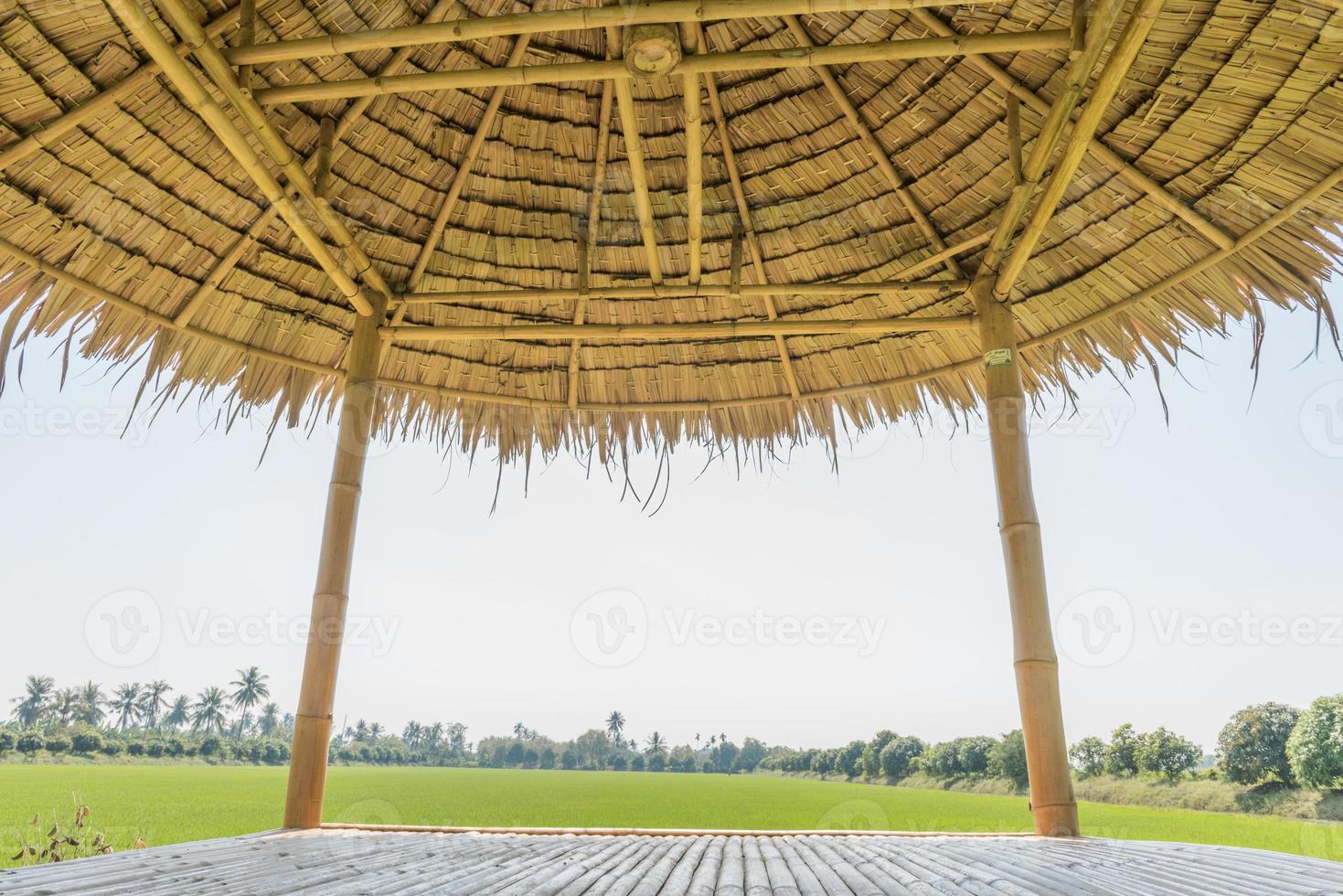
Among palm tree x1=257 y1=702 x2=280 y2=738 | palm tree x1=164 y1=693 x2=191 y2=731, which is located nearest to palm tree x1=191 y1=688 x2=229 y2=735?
palm tree x1=164 y1=693 x2=191 y2=731

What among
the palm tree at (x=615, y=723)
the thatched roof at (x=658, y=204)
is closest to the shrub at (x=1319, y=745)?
the thatched roof at (x=658, y=204)

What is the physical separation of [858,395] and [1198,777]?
261 inches

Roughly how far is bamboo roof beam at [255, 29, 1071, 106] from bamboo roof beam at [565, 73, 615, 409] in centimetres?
109

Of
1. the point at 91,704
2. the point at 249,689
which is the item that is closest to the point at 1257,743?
the point at 91,704

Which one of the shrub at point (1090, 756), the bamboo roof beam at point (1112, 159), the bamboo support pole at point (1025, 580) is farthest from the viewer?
the shrub at point (1090, 756)

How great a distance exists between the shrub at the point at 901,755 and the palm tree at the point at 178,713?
67.7ft

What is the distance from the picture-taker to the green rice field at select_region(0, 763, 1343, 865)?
7363 mm

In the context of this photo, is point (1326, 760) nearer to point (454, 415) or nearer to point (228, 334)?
point (454, 415)

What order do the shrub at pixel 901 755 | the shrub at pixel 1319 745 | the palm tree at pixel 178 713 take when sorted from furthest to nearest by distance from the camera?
the palm tree at pixel 178 713
the shrub at pixel 901 755
the shrub at pixel 1319 745

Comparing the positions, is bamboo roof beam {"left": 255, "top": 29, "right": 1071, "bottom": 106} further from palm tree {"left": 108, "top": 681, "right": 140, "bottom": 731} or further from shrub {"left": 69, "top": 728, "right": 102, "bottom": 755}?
palm tree {"left": 108, "top": 681, "right": 140, "bottom": 731}

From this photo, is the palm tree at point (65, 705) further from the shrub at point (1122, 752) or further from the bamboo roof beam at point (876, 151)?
the bamboo roof beam at point (876, 151)

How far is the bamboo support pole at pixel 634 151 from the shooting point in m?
3.33

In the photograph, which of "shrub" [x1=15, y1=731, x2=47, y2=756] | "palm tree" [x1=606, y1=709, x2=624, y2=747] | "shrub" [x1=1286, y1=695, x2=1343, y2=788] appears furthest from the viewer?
"palm tree" [x1=606, y1=709, x2=624, y2=747]

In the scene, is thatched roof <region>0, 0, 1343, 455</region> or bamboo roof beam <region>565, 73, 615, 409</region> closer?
thatched roof <region>0, 0, 1343, 455</region>
